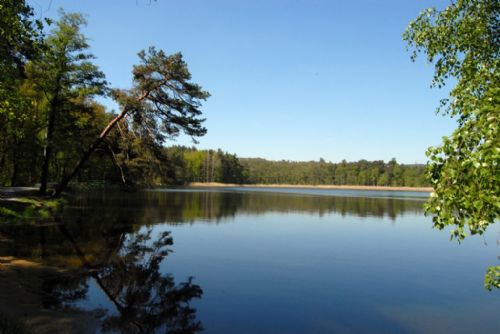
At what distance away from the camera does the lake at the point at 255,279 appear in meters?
10.4

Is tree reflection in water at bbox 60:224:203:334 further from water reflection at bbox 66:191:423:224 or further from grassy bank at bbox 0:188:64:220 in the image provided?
water reflection at bbox 66:191:423:224

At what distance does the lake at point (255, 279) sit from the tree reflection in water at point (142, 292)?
0.04m

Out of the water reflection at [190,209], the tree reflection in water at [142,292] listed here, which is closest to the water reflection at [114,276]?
the tree reflection in water at [142,292]

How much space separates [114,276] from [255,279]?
5.32 m

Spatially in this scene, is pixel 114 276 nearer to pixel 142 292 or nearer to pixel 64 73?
pixel 142 292

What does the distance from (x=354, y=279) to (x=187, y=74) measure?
59.6 ft

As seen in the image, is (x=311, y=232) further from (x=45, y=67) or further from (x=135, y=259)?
(x=45, y=67)

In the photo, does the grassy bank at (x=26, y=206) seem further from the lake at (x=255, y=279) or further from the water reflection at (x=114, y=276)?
the water reflection at (x=114, y=276)

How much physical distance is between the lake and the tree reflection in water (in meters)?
0.04

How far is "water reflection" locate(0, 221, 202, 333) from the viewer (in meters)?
9.84

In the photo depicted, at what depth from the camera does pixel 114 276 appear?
13.3m

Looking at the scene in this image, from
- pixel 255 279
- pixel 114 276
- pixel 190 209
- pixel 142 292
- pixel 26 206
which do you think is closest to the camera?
pixel 142 292

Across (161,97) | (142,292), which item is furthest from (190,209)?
(142,292)

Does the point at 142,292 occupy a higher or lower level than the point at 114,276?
lower
